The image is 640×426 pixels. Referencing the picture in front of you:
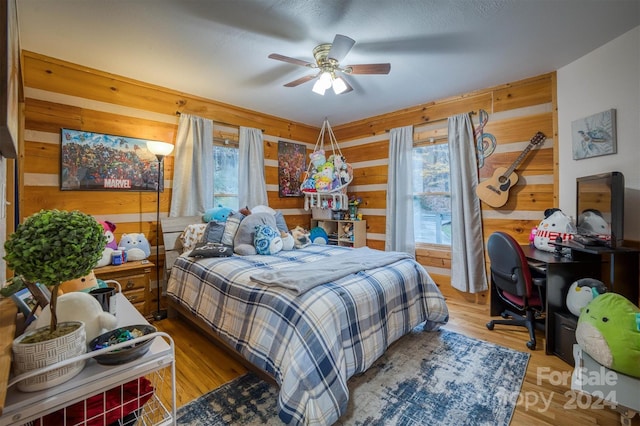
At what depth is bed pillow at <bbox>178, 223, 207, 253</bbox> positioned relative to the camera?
2.95m

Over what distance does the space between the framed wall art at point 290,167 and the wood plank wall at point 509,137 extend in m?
1.35

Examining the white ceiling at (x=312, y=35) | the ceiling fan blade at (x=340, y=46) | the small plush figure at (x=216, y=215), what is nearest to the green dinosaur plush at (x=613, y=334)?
the white ceiling at (x=312, y=35)

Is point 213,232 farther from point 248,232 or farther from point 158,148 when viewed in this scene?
point 158,148

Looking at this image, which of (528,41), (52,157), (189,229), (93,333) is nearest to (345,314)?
(93,333)

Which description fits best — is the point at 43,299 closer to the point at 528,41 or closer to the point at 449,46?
the point at 449,46

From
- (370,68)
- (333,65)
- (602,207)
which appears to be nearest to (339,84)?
(333,65)

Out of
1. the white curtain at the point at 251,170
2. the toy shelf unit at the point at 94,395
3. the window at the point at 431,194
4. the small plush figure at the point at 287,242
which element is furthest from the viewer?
the white curtain at the point at 251,170

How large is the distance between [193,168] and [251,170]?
78cm

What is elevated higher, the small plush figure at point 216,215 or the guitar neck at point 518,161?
the guitar neck at point 518,161

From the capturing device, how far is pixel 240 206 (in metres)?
3.74

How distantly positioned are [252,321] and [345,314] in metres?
0.61

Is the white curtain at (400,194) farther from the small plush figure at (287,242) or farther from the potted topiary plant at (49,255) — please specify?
the potted topiary plant at (49,255)

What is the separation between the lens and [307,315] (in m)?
1.54

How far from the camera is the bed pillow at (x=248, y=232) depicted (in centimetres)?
274
